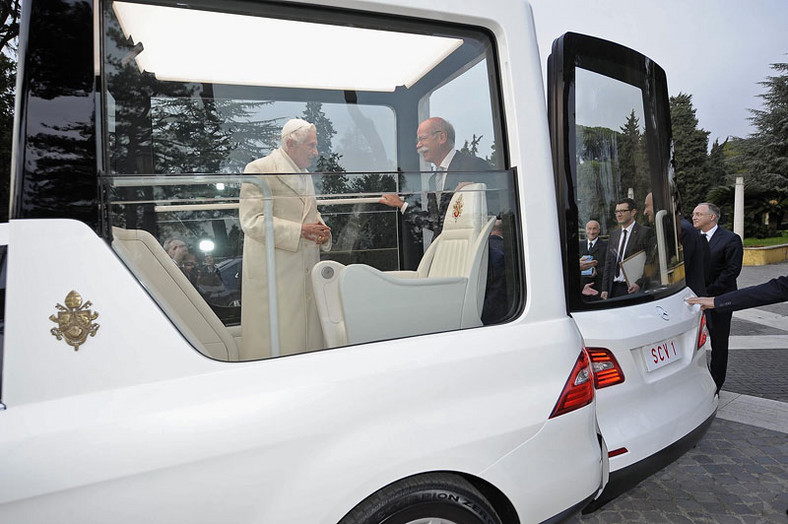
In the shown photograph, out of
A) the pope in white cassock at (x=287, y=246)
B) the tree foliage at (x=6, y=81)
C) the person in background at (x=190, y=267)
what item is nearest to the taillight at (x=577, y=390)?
the pope in white cassock at (x=287, y=246)

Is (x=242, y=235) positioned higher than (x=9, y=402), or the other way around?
(x=242, y=235)

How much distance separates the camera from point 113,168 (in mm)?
1305

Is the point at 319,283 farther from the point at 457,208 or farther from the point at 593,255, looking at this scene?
the point at 593,255

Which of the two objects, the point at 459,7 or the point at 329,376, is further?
the point at 459,7

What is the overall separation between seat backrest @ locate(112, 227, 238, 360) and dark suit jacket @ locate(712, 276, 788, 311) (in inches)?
99.8

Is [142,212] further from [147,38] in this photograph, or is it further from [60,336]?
[147,38]

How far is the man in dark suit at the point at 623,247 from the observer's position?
2279mm

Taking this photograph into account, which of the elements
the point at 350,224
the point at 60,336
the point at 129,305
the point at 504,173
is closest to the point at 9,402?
the point at 60,336

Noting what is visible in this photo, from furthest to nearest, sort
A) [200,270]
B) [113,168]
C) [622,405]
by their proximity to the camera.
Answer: [622,405] < [200,270] < [113,168]

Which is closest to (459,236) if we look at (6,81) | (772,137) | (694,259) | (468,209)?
(468,209)

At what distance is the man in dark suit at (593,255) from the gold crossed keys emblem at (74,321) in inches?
69.8

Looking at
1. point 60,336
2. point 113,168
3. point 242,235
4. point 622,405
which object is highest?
point 113,168

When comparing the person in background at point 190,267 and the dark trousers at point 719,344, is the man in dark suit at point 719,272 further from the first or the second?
the person in background at point 190,267

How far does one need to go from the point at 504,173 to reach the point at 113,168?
1.21m
